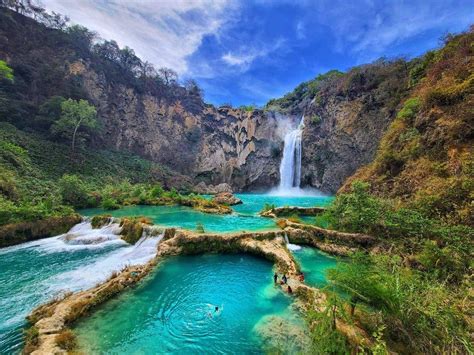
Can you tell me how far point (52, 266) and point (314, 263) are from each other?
1274 cm

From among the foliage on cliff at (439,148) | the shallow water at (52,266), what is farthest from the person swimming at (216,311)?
the foliage on cliff at (439,148)

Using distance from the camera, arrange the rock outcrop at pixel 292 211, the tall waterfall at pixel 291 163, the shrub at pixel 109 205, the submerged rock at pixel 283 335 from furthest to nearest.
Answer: the tall waterfall at pixel 291 163 < the shrub at pixel 109 205 < the rock outcrop at pixel 292 211 < the submerged rock at pixel 283 335

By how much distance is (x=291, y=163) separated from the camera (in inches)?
1692

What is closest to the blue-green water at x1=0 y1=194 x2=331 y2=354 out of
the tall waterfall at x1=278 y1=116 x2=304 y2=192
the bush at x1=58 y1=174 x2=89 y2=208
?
the bush at x1=58 y1=174 x2=89 y2=208

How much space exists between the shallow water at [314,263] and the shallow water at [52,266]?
7940 mm

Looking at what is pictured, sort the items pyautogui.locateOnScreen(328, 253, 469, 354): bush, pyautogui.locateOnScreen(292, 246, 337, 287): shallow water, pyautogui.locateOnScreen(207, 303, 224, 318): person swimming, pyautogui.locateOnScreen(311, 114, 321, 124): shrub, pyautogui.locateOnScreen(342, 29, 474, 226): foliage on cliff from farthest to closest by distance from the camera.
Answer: pyautogui.locateOnScreen(311, 114, 321, 124): shrub → pyautogui.locateOnScreen(342, 29, 474, 226): foliage on cliff → pyautogui.locateOnScreen(292, 246, 337, 287): shallow water → pyautogui.locateOnScreen(207, 303, 224, 318): person swimming → pyautogui.locateOnScreen(328, 253, 469, 354): bush

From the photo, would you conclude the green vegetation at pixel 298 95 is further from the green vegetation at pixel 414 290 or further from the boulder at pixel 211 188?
the green vegetation at pixel 414 290

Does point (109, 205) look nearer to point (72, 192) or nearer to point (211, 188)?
point (72, 192)

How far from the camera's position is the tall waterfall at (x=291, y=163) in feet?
139

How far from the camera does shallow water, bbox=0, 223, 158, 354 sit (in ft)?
24.2

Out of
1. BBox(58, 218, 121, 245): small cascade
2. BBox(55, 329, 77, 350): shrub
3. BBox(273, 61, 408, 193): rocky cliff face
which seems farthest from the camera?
BBox(273, 61, 408, 193): rocky cliff face

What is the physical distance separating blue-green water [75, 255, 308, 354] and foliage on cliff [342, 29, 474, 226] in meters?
8.70

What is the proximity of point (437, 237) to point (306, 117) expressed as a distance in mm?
36608

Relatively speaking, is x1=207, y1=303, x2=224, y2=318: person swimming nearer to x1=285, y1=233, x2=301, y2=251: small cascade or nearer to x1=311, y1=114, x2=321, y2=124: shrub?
x1=285, y1=233, x2=301, y2=251: small cascade
